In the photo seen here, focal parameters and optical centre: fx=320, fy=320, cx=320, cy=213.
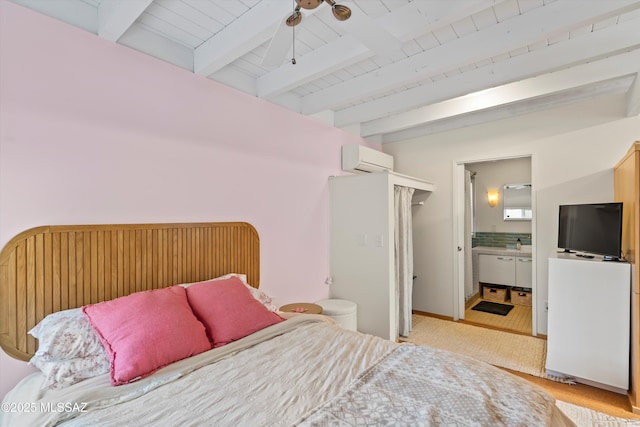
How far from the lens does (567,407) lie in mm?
2393

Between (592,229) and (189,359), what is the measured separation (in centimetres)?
342

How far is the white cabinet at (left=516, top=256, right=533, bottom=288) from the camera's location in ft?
16.1

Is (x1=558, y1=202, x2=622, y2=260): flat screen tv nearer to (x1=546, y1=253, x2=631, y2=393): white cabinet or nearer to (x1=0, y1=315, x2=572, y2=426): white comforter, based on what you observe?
(x1=546, y1=253, x2=631, y2=393): white cabinet

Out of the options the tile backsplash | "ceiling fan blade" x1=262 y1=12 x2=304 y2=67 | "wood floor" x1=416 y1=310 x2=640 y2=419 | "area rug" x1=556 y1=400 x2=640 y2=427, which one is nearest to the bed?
"area rug" x1=556 y1=400 x2=640 y2=427

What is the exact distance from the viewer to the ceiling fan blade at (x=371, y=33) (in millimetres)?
1532

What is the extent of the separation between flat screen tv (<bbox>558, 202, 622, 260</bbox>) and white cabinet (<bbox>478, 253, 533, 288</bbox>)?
176 centimetres

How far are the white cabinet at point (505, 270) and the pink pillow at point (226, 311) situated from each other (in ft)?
14.3

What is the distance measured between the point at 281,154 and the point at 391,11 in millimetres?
1594

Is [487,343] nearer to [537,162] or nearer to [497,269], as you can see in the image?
[497,269]

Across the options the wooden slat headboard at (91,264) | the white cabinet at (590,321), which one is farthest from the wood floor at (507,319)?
the wooden slat headboard at (91,264)

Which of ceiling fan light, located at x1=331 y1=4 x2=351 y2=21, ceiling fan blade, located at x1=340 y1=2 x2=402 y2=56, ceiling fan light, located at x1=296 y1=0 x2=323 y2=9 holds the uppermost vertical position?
ceiling fan blade, located at x1=340 y1=2 x2=402 y2=56

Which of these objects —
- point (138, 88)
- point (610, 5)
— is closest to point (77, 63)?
point (138, 88)

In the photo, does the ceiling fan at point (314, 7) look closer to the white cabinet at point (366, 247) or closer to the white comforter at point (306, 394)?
the white comforter at point (306, 394)

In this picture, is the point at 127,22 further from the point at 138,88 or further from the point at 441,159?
the point at 441,159
